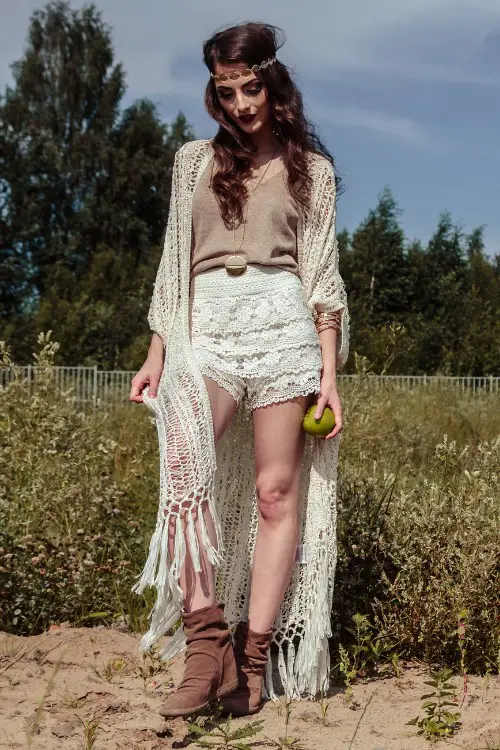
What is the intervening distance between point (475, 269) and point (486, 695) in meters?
23.8

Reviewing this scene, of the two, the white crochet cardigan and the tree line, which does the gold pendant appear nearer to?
the white crochet cardigan

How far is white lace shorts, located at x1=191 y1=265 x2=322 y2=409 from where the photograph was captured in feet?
9.61

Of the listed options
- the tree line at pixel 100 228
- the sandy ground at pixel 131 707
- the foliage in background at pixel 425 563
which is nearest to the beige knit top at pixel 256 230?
the foliage in background at pixel 425 563

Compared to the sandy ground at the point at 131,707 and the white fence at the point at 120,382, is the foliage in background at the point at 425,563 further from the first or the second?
the white fence at the point at 120,382

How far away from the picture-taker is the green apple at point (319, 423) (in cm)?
294

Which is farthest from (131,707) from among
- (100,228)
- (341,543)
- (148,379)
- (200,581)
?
(100,228)

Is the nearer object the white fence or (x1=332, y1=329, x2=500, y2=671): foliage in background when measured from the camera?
(x1=332, y1=329, x2=500, y2=671): foliage in background

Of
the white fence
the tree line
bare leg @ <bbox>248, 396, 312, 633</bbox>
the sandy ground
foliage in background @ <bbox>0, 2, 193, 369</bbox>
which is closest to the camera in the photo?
the sandy ground

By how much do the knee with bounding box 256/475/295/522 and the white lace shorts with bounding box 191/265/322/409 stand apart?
0.24m

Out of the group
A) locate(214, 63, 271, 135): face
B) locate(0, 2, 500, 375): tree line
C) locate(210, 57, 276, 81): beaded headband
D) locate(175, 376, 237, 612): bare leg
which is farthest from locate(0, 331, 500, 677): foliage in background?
locate(0, 2, 500, 375): tree line

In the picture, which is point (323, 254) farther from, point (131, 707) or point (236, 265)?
point (131, 707)

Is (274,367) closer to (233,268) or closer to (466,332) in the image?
(233,268)

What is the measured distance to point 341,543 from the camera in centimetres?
359

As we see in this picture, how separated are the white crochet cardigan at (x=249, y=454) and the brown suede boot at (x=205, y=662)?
0.13 metres
